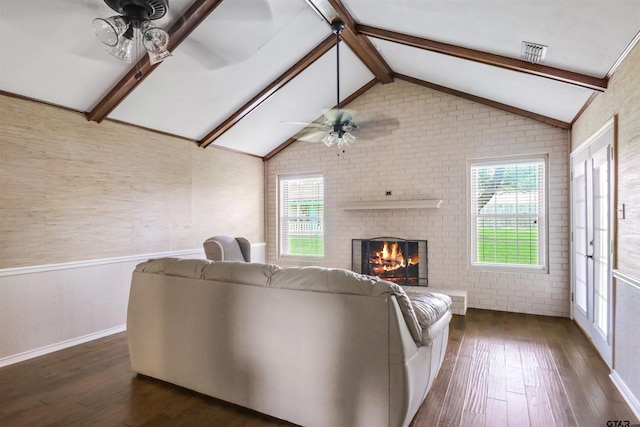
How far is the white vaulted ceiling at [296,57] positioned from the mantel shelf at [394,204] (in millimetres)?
1653

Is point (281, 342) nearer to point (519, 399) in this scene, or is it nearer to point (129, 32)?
point (519, 399)

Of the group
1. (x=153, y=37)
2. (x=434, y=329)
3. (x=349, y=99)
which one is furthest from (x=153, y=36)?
(x=349, y=99)

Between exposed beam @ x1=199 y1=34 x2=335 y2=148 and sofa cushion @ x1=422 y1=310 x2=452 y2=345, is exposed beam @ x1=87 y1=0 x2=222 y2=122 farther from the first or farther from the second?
sofa cushion @ x1=422 y1=310 x2=452 y2=345

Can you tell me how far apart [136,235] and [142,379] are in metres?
2.10

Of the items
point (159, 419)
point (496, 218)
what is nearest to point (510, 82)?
point (496, 218)

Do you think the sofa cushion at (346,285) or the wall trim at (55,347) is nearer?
the sofa cushion at (346,285)

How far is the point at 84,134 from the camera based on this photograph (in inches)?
154

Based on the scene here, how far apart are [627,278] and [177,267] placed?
341 cm

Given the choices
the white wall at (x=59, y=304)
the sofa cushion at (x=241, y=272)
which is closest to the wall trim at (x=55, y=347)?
the white wall at (x=59, y=304)

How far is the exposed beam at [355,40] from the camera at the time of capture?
354 cm

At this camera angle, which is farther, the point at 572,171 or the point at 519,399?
the point at 572,171

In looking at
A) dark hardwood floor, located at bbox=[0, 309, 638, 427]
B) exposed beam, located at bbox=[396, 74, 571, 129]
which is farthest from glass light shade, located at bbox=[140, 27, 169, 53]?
exposed beam, located at bbox=[396, 74, 571, 129]

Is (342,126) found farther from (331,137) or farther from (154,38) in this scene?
(154,38)

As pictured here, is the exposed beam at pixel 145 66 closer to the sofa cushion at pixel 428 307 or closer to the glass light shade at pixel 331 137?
the glass light shade at pixel 331 137
